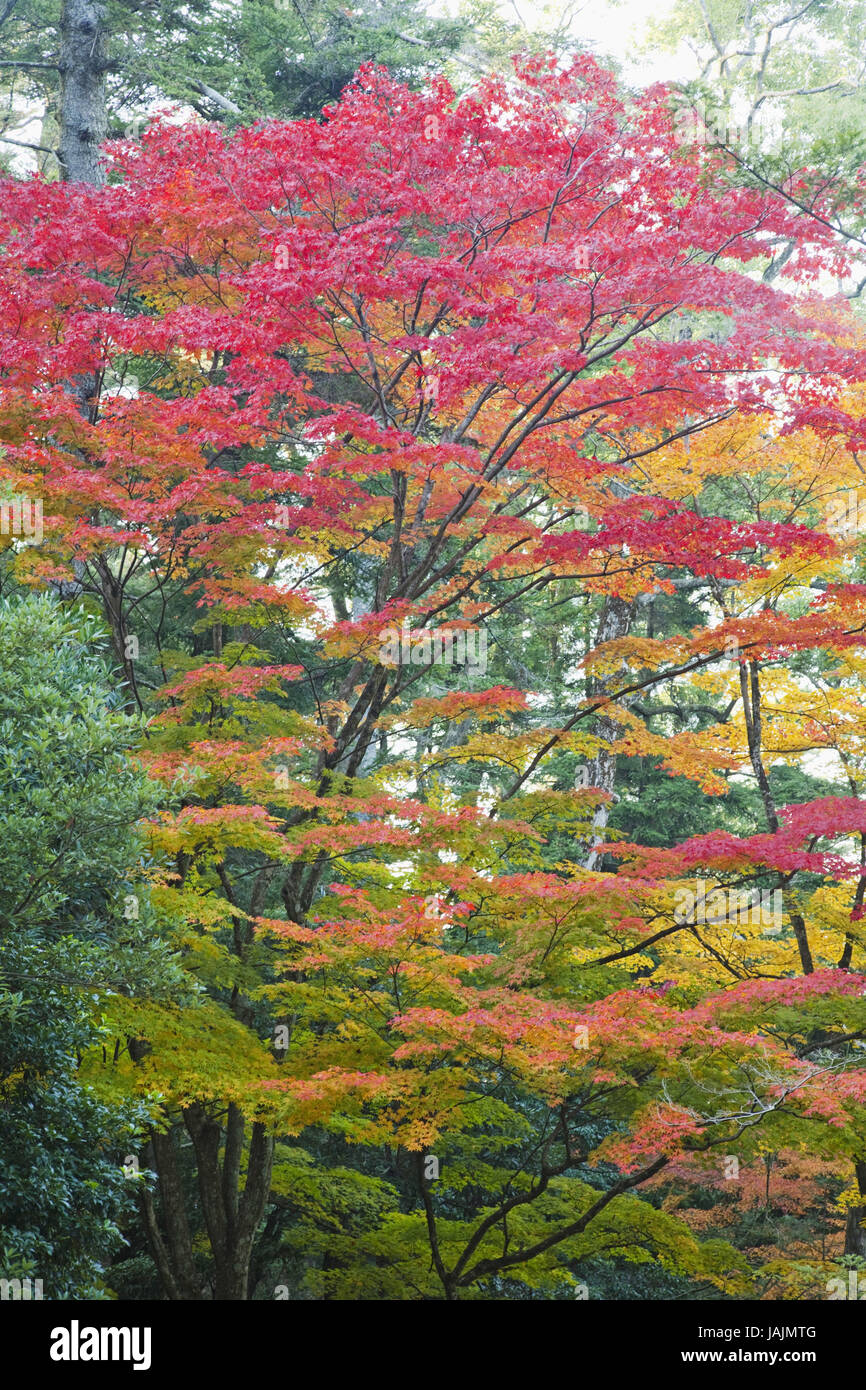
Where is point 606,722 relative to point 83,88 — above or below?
below

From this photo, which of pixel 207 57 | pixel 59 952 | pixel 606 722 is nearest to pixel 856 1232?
pixel 606 722

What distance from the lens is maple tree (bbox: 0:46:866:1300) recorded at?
23.1ft

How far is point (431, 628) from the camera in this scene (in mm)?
9273

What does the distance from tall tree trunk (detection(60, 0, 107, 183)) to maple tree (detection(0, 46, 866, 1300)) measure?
1.69 metres

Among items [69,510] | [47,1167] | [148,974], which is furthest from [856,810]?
[69,510]

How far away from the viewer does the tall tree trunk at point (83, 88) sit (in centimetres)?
1166

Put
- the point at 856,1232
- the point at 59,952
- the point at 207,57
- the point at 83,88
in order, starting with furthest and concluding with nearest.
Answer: the point at 207,57 → the point at 83,88 → the point at 856,1232 → the point at 59,952

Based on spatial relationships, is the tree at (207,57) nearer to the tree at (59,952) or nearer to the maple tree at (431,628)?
the maple tree at (431,628)

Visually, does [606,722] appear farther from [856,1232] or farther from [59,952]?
[59,952]

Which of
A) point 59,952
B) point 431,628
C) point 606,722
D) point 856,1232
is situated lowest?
point 856,1232

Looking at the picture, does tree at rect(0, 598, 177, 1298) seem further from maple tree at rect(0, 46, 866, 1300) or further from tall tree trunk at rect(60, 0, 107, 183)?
tall tree trunk at rect(60, 0, 107, 183)

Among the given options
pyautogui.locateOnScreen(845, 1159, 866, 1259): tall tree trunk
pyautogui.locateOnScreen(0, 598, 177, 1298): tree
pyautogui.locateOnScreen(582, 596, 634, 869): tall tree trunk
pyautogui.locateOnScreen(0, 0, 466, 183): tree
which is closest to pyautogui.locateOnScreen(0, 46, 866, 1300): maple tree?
pyautogui.locateOnScreen(845, 1159, 866, 1259): tall tree trunk

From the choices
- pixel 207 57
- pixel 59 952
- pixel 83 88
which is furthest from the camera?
pixel 207 57

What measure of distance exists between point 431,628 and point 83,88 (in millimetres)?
7507
